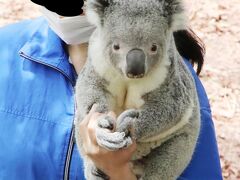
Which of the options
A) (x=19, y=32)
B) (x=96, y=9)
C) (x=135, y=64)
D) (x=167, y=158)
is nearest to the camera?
(x=135, y=64)

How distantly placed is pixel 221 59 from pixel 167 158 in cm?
241

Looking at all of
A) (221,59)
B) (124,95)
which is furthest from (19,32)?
(221,59)

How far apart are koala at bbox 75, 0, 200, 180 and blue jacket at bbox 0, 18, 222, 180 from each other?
15cm

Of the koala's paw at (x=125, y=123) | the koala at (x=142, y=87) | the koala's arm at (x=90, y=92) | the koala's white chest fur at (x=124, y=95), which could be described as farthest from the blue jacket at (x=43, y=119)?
the koala's paw at (x=125, y=123)

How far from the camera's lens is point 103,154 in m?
1.60

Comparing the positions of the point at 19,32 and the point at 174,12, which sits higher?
the point at 174,12

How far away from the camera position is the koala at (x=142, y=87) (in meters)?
1.45

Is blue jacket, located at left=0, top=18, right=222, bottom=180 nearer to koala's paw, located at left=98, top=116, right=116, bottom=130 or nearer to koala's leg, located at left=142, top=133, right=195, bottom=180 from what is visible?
koala's leg, located at left=142, top=133, right=195, bottom=180

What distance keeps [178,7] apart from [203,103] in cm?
66

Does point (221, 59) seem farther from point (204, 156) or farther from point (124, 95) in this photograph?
point (124, 95)

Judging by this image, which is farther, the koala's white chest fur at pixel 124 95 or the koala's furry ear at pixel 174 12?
the koala's white chest fur at pixel 124 95

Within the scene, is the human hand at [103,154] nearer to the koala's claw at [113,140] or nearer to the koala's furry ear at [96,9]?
the koala's claw at [113,140]

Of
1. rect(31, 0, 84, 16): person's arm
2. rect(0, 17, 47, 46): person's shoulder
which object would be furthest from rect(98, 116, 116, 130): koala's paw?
rect(0, 17, 47, 46): person's shoulder

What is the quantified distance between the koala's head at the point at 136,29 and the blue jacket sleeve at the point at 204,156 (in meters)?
0.57
